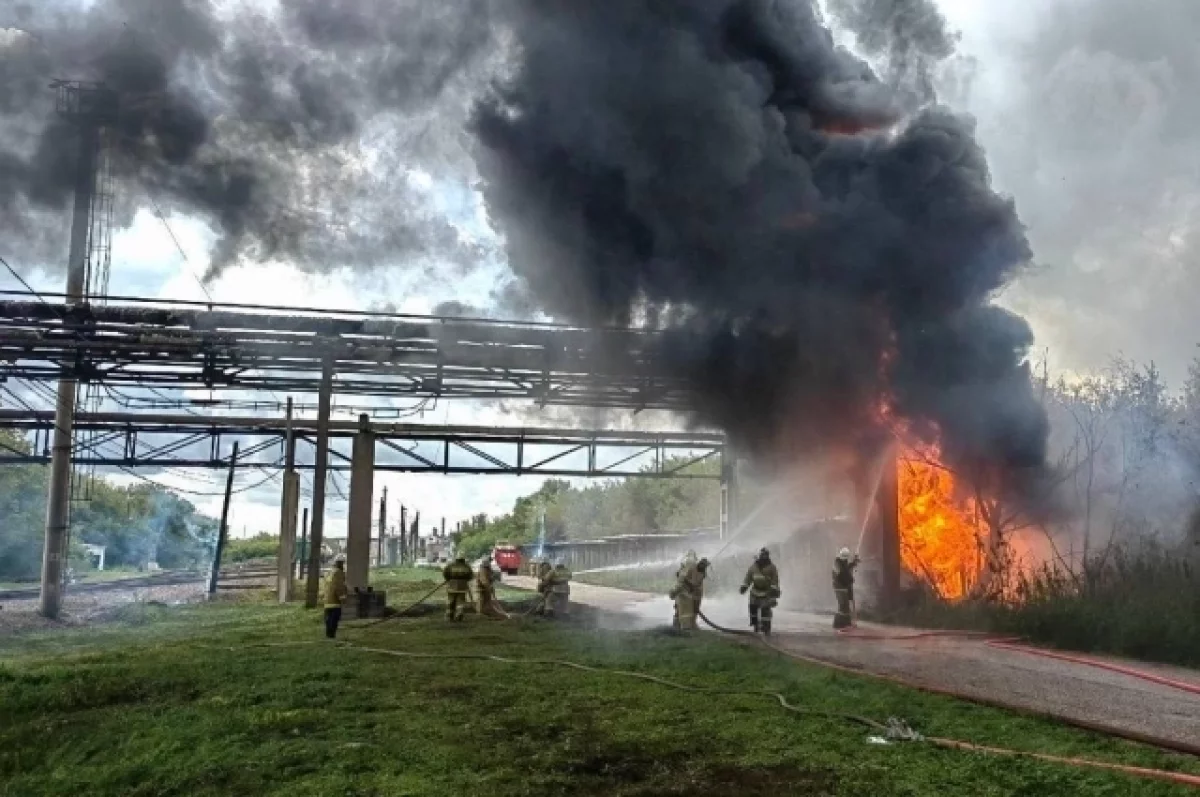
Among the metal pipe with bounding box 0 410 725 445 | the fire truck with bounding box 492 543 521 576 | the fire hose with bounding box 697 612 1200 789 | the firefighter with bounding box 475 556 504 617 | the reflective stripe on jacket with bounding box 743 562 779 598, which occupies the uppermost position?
the metal pipe with bounding box 0 410 725 445

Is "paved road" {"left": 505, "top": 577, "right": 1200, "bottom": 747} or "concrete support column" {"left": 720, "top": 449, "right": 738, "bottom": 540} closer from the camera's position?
"paved road" {"left": 505, "top": 577, "right": 1200, "bottom": 747}

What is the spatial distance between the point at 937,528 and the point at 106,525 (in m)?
84.5

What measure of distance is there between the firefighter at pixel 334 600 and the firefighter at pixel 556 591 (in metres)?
5.35

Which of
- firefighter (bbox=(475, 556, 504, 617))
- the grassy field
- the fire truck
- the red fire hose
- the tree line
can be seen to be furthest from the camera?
the fire truck

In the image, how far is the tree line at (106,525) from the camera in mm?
57906

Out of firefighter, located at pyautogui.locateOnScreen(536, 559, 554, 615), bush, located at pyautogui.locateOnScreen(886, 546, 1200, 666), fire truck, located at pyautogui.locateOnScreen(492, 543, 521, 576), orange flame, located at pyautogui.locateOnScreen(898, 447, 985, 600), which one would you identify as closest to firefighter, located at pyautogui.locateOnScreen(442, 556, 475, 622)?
firefighter, located at pyautogui.locateOnScreen(536, 559, 554, 615)

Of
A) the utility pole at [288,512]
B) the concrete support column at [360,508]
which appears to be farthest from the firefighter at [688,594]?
the utility pole at [288,512]

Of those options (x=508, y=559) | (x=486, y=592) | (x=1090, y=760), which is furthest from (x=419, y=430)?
(x=508, y=559)

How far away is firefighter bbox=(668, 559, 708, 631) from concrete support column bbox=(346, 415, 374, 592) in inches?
402

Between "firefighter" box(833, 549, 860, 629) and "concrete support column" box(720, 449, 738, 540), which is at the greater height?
"concrete support column" box(720, 449, 738, 540)

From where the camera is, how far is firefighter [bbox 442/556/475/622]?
69.9ft

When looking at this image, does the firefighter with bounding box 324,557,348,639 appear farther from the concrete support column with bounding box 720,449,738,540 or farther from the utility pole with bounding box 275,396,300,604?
the concrete support column with bounding box 720,449,738,540

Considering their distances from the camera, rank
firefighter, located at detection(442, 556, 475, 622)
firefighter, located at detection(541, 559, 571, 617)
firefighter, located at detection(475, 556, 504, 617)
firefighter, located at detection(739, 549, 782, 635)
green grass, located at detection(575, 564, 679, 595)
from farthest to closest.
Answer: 1. green grass, located at detection(575, 564, 679, 595)
2. firefighter, located at detection(475, 556, 504, 617)
3. firefighter, located at detection(541, 559, 571, 617)
4. firefighter, located at detection(442, 556, 475, 622)
5. firefighter, located at detection(739, 549, 782, 635)

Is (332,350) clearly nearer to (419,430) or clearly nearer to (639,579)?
(419,430)
